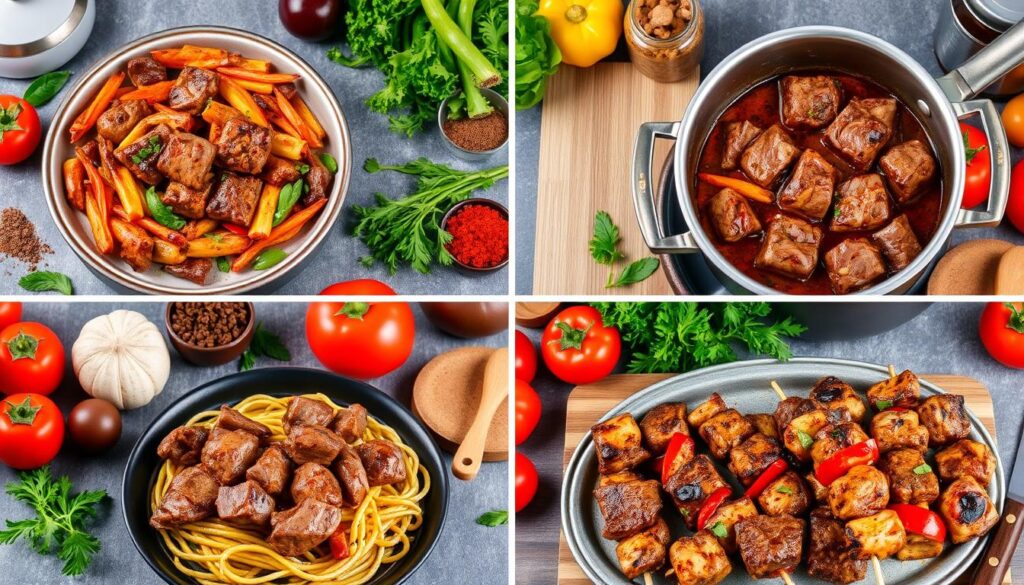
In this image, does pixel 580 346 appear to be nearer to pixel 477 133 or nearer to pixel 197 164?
pixel 477 133

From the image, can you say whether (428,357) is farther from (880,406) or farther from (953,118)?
(953,118)

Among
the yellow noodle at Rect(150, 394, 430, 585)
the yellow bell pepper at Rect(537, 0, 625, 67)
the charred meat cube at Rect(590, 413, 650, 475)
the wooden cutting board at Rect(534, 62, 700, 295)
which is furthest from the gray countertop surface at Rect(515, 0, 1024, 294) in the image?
the yellow noodle at Rect(150, 394, 430, 585)

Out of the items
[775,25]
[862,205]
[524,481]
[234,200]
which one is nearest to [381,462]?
[524,481]

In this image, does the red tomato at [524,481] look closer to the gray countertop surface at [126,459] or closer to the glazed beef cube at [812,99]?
the gray countertop surface at [126,459]

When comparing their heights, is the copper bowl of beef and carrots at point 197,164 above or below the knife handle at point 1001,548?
above

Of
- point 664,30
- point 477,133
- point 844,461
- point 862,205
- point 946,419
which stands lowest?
point 844,461

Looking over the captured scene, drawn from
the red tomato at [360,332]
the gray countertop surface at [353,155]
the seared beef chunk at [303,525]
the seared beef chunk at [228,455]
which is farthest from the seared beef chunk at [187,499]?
the gray countertop surface at [353,155]
